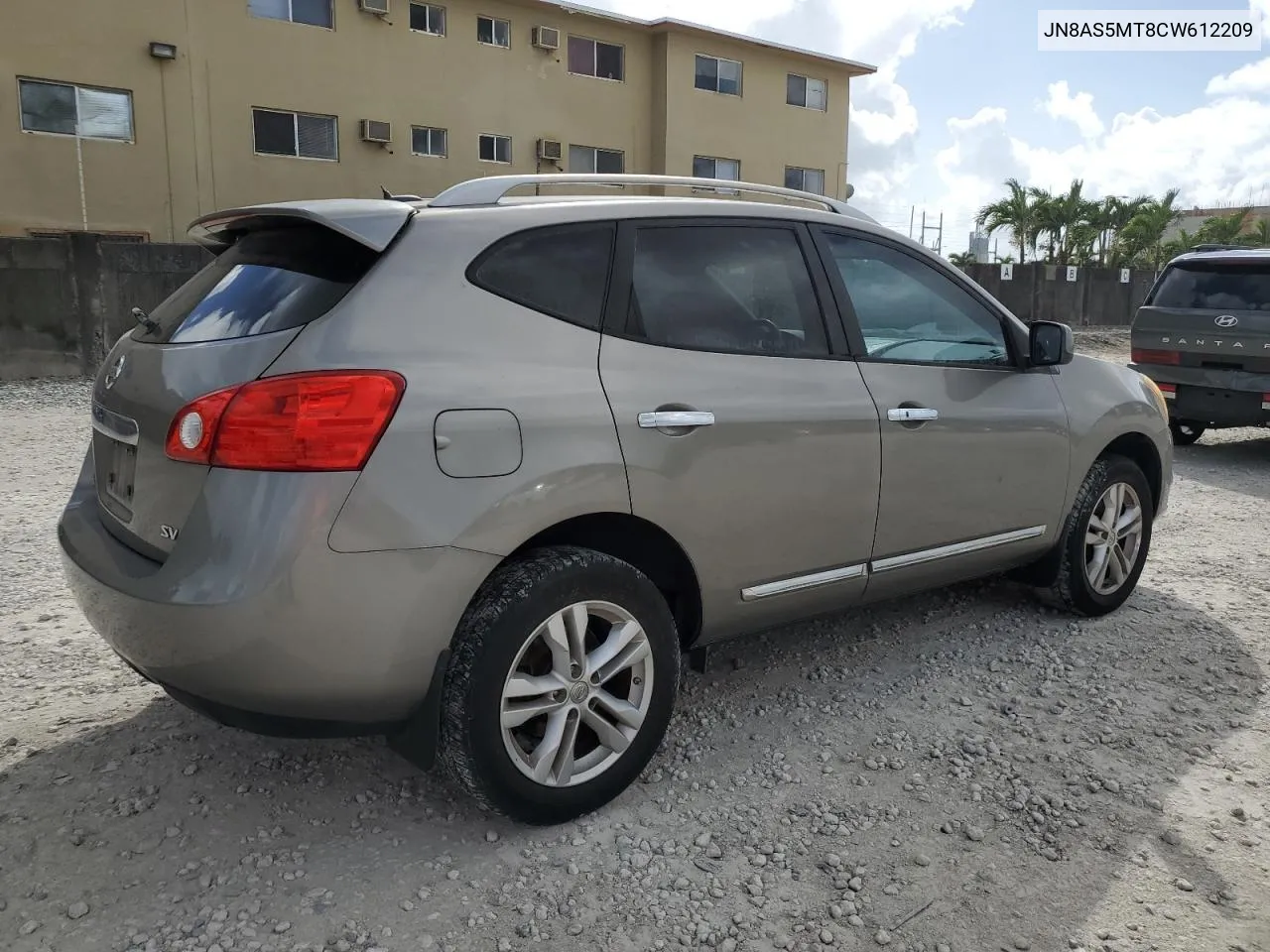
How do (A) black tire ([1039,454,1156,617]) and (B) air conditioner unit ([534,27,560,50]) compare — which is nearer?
(A) black tire ([1039,454,1156,617])

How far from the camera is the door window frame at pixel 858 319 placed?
3.55m

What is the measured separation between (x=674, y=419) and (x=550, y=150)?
22149 millimetres

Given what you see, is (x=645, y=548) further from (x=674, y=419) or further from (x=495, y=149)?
(x=495, y=149)

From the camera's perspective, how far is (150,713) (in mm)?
3469

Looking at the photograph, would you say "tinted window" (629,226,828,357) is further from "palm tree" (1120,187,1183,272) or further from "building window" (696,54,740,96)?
"palm tree" (1120,187,1183,272)

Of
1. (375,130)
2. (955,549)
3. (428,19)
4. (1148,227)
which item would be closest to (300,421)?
(955,549)

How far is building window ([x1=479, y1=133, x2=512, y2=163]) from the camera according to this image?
2300cm

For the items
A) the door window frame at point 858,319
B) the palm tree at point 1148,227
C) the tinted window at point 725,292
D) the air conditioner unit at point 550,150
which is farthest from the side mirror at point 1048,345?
the palm tree at point 1148,227

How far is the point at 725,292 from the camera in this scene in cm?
325

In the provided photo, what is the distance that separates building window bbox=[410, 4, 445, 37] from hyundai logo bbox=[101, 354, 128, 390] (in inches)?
824

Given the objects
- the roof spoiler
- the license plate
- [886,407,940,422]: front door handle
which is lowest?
the license plate

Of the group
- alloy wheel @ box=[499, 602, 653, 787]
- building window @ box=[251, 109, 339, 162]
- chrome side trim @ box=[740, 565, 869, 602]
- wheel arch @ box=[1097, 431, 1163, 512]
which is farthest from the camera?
building window @ box=[251, 109, 339, 162]

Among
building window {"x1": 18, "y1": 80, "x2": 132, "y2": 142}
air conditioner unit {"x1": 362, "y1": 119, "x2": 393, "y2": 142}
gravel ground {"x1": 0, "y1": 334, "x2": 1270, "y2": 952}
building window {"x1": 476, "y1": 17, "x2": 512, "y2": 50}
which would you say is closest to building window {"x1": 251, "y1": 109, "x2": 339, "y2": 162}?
air conditioner unit {"x1": 362, "y1": 119, "x2": 393, "y2": 142}

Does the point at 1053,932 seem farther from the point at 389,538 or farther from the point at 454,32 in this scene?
the point at 454,32
